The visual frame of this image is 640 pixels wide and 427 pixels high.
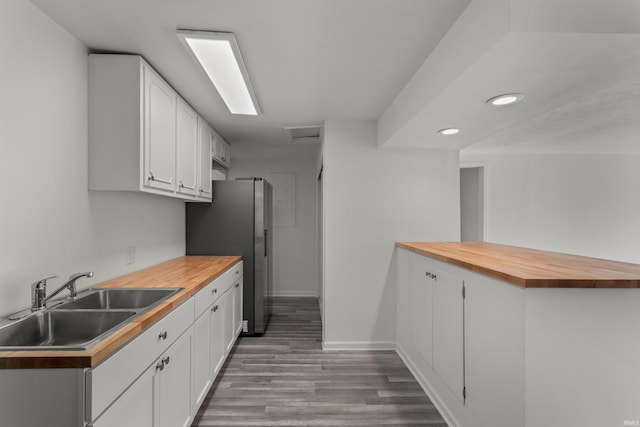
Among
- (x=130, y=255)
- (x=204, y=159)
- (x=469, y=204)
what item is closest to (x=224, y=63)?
(x=204, y=159)

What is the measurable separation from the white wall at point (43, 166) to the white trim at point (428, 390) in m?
2.39

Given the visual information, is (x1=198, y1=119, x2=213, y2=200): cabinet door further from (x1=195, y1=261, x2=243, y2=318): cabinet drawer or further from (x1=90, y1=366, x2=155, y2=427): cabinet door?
(x1=90, y1=366, x2=155, y2=427): cabinet door

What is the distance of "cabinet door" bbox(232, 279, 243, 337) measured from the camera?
10.2 feet

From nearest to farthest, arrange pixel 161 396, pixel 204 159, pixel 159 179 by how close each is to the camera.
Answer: pixel 161 396 → pixel 159 179 → pixel 204 159

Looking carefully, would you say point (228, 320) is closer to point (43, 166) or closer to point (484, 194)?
point (43, 166)

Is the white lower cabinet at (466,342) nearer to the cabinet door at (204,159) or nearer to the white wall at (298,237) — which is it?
the cabinet door at (204,159)

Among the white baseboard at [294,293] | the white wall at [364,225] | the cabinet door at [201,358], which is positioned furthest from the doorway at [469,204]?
the cabinet door at [201,358]

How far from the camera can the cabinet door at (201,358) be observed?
78.0 inches

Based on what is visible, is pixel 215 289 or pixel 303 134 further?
pixel 303 134

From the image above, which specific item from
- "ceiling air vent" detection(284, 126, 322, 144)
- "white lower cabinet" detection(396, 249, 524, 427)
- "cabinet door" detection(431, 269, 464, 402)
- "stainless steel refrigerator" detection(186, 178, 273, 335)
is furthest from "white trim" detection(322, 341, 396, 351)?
"ceiling air vent" detection(284, 126, 322, 144)

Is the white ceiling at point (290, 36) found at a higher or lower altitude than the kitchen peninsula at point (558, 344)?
higher

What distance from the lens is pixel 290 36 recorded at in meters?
1.76

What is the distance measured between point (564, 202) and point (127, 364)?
5.59 meters

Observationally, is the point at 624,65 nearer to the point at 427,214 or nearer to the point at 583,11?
the point at 583,11
